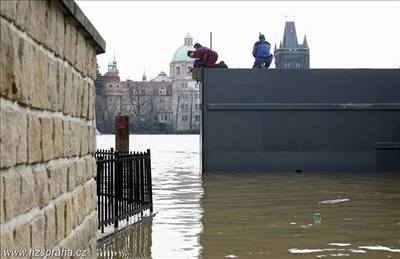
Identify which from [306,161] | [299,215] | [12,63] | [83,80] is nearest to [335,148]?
[306,161]

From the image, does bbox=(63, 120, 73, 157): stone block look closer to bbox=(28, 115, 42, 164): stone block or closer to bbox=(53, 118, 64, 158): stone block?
bbox=(53, 118, 64, 158): stone block

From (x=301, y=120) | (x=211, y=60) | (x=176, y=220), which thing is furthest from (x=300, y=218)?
(x=211, y=60)

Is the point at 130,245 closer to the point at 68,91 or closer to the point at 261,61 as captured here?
the point at 68,91

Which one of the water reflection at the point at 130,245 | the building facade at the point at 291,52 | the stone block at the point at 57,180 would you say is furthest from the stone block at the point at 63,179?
the building facade at the point at 291,52

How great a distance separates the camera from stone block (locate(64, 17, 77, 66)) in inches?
153

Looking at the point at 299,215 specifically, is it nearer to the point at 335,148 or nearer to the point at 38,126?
the point at 38,126

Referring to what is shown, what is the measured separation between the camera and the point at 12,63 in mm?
2695

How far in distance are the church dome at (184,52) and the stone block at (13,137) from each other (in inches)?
6579

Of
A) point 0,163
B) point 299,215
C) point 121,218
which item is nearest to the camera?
point 0,163

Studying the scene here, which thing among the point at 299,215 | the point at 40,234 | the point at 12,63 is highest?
the point at 12,63

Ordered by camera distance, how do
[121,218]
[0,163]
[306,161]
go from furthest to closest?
[306,161], [121,218], [0,163]

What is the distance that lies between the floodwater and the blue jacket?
6.89 metres

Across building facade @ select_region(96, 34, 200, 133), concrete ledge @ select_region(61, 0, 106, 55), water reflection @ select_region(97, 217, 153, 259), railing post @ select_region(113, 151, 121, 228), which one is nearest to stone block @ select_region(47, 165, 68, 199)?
concrete ledge @ select_region(61, 0, 106, 55)

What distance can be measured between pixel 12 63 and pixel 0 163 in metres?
0.46
